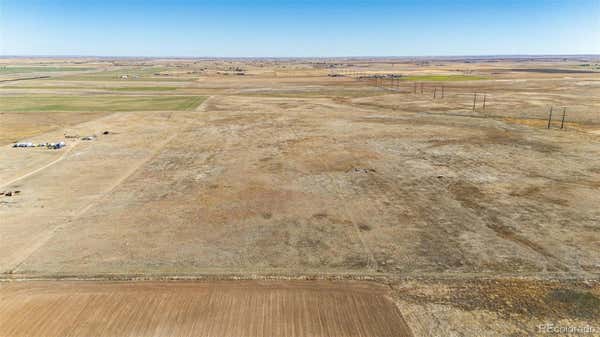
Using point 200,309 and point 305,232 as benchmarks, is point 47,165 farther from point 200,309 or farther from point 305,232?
point 200,309

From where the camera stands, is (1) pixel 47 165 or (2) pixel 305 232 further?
(1) pixel 47 165

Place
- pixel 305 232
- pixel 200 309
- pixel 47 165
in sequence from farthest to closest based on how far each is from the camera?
pixel 47 165 < pixel 305 232 < pixel 200 309

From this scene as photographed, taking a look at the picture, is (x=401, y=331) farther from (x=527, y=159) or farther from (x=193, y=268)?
(x=527, y=159)

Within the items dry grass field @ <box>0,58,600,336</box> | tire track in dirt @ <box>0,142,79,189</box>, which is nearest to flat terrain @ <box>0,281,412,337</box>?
dry grass field @ <box>0,58,600,336</box>

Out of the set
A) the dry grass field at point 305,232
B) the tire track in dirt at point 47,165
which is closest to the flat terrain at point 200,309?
the dry grass field at point 305,232

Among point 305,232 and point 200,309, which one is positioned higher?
point 305,232

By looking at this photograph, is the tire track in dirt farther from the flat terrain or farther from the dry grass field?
the flat terrain

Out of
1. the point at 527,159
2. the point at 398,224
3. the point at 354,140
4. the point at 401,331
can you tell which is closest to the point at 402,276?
the point at 401,331

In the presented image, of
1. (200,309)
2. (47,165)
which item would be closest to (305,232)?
(200,309)
